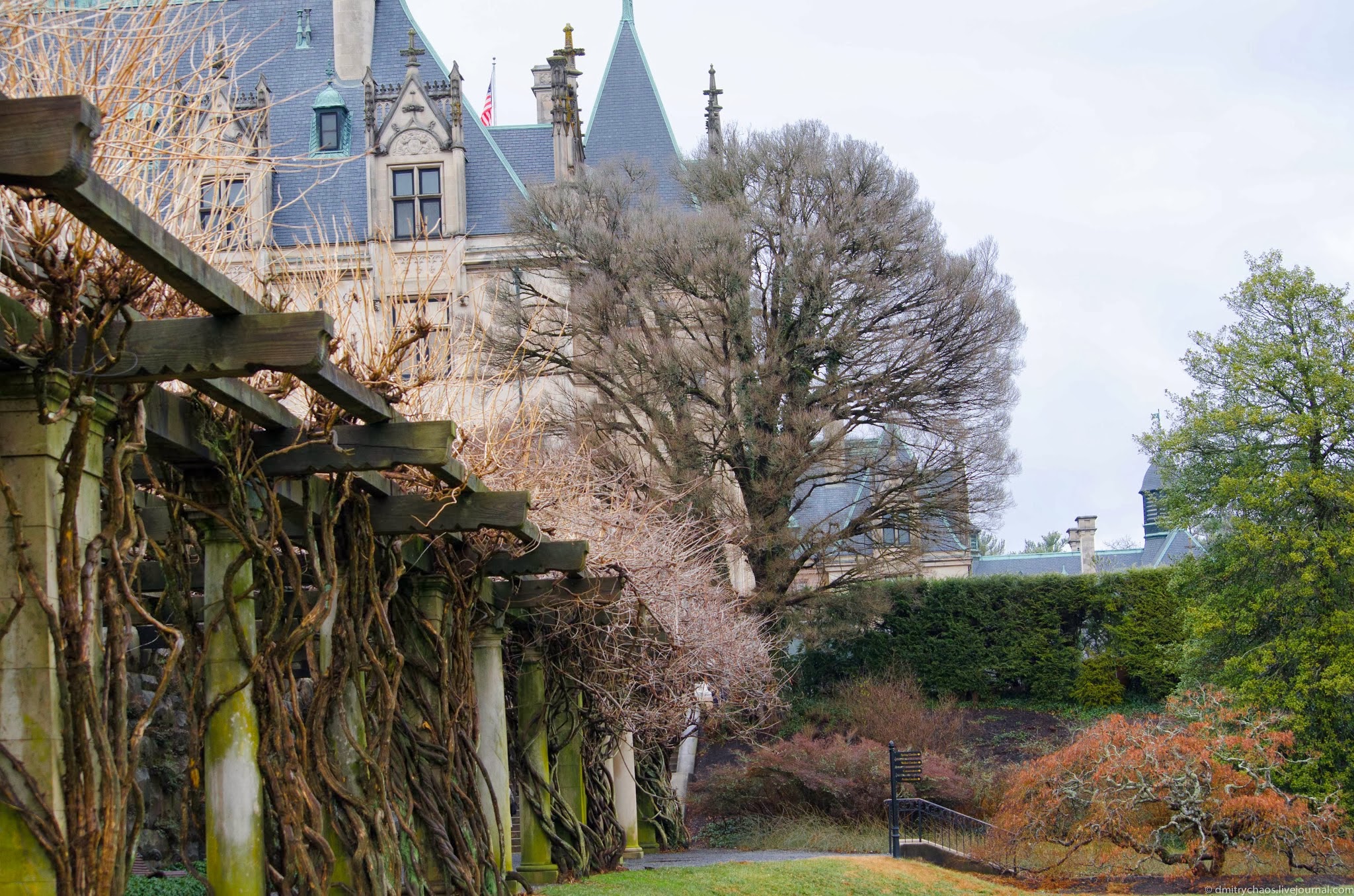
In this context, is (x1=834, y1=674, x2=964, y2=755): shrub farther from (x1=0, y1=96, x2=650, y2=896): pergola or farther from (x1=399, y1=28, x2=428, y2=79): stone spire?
(x1=0, y1=96, x2=650, y2=896): pergola

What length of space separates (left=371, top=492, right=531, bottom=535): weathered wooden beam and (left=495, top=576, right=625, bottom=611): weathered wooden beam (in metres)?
3.05

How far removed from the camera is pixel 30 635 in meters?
5.93

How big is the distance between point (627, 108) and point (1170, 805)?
86.2 ft

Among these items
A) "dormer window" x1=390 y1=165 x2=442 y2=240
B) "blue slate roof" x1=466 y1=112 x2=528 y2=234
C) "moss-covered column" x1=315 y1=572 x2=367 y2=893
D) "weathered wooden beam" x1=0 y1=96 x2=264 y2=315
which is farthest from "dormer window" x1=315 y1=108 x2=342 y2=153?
"weathered wooden beam" x1=0 y1=96 x2=264 y2=315

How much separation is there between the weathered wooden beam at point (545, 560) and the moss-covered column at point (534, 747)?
2775 millimetres

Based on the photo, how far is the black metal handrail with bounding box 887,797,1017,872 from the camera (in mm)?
20766

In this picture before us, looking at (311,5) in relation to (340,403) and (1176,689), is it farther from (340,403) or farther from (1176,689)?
(340,403)

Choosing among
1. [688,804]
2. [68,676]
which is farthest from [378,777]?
[688,804]

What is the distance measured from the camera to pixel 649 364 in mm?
30438

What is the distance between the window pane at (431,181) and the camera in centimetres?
3497

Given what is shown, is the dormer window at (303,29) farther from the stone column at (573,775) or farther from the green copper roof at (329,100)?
the stone column at (573,775)

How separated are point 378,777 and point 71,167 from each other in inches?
226

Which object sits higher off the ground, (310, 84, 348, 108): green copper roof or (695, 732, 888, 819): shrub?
(310, 84, 348, 108): green copper roof

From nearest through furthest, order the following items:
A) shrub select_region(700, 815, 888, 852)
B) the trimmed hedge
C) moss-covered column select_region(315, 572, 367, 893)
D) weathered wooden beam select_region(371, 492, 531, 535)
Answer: moss-covered column select_region(315, 572, 367, 893)
weathered wooden beam select_region(371, 492, 531, 535)
shrub select_region(700, 815, 888, 852)
the trimmed hedge
